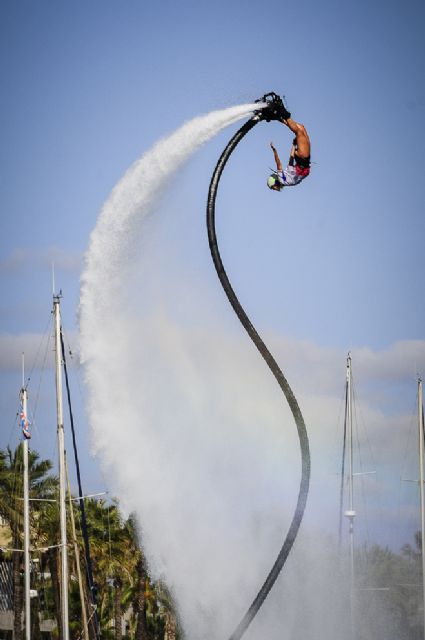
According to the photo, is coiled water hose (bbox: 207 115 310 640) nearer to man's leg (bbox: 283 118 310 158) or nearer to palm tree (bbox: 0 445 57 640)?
man's leg (bbox: 283 118 310 158)

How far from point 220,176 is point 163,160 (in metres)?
6.45

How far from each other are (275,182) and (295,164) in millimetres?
723

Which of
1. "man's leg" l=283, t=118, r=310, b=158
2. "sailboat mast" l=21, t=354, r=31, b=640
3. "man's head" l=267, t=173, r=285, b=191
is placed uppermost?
"man's leg" l=283, t=118, r=310, b=158

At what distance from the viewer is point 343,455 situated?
69.6 metres

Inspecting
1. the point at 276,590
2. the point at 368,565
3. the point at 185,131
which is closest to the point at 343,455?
the point at 276,590

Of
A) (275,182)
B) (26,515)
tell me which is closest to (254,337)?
(275,182)

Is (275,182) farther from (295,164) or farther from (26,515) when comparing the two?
(26,515)

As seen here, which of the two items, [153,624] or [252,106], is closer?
[252,106]

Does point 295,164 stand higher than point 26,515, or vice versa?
point 295,164

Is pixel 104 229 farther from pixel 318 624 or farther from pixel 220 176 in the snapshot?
pixel 318 624

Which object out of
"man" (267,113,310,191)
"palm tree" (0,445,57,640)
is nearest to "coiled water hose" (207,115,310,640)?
"man" (267,113,310,191)

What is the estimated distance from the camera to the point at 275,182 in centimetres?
3356

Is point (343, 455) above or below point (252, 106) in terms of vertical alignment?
below

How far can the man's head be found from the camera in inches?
1320
